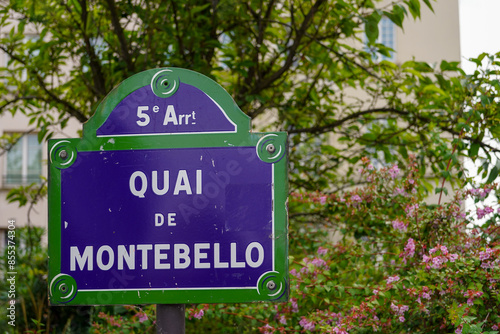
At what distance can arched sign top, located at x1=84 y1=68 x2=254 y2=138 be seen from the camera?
6.17 ft

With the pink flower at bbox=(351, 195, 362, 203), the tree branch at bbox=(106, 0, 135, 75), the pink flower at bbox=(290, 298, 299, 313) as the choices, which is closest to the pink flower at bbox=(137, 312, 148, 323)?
the pink flower at bbox=(290, 298, 299, 313)

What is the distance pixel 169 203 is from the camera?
184 centimetres

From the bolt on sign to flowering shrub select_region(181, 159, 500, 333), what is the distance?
4.37 feet

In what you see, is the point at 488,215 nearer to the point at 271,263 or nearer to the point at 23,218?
the point at 271,263

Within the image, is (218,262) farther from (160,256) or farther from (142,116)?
(142,116)

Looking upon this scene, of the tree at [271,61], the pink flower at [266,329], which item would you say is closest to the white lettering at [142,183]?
the pink flower at [266,329]

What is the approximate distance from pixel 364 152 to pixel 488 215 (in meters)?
1.70

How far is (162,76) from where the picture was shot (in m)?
1.92

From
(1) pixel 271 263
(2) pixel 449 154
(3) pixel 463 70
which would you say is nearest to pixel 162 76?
(1) pixel 271 263

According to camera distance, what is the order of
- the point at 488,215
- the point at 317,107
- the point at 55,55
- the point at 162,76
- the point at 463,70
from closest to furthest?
the point at 162,76 < the point at 488,215 < the point at 463,70 < the point at 55,55 < the point at 317,107

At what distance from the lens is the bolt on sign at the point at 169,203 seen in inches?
71.0

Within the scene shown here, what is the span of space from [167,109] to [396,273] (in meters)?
2.20

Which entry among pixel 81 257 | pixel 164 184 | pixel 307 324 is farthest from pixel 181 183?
pixel 307 324

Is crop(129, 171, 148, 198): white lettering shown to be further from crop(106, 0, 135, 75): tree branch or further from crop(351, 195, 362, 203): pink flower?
Answer: crop(106, 0, 135, 75): tree branch
